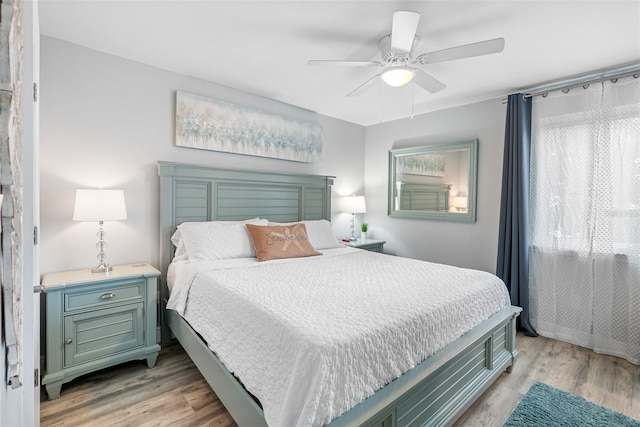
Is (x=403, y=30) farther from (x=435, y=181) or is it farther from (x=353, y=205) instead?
(x=353, y=205)

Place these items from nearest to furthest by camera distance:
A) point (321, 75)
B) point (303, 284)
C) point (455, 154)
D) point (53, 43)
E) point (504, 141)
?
point (303, 284)
point (53, 43)
point (321, 75)
point (504, 141)
point (455, 154)

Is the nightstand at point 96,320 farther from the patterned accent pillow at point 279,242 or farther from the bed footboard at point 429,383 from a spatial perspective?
the patterned accent pillow at point 279,242

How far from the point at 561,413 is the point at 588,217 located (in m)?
1.77

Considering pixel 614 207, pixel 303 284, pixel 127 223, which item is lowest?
pixel 303 284

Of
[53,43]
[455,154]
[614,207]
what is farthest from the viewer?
[455,154]

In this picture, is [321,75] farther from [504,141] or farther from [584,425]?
[584,425]

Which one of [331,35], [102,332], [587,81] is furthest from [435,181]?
[102,332]

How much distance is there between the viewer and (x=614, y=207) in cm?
266

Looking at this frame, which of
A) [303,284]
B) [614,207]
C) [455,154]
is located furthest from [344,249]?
[614,207]

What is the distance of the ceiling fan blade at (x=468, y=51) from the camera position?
1776 mm

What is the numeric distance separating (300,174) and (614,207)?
3033 millimetres

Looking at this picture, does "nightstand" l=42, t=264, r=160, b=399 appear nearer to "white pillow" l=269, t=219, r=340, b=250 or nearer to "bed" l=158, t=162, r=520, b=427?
"bed" l=158, t=162, r=520, b=427

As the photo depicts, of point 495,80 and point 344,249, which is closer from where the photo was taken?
point 495,80

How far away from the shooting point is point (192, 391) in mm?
2119
